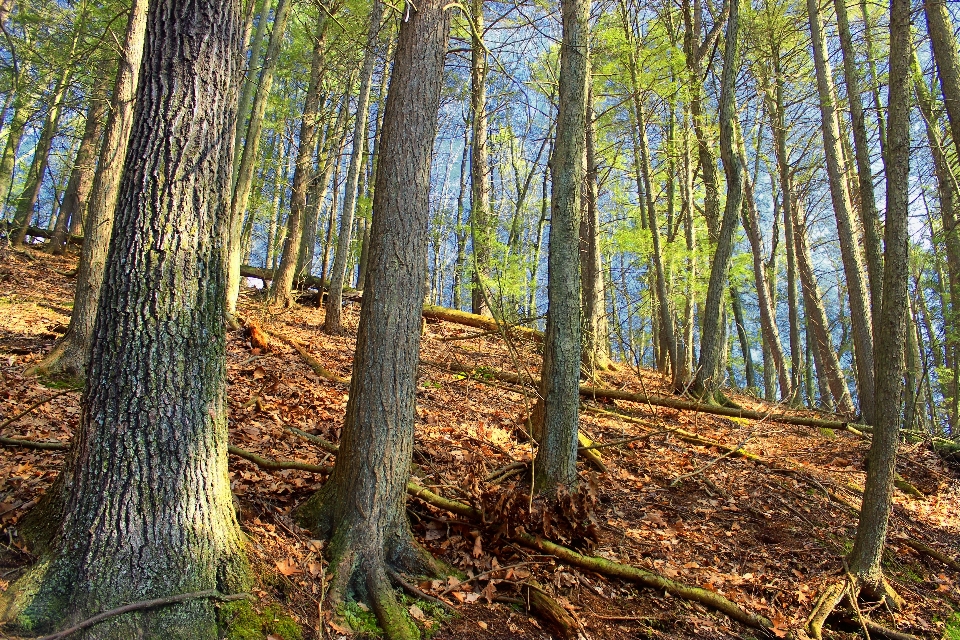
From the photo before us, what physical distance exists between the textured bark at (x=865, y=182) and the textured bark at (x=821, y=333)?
3864 millimetres

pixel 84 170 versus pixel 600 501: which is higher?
pixel 84 170

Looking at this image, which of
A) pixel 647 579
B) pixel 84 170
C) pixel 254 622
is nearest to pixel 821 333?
pixel 647 579

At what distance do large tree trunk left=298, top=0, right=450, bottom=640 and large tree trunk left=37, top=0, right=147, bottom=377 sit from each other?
3.67 metres

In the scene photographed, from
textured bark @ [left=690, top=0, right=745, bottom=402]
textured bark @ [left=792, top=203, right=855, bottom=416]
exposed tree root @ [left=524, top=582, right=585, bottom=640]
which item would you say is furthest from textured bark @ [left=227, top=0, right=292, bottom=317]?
textured bark @ [left=792, top=203, right=855, bottom=416]

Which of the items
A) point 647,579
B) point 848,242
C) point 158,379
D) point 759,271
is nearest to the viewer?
point 158,379

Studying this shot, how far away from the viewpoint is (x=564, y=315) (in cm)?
485

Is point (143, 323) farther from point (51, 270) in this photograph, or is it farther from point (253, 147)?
point (51, 270)

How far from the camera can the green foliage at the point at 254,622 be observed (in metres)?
2.76

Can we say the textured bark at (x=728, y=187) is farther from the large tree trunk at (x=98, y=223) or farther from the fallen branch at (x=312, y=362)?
the large tree trunk at (x=98, y=223)

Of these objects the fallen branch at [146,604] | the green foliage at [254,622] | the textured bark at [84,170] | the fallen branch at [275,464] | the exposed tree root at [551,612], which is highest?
the textured bark at [84,170]

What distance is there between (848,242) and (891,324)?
5.47m

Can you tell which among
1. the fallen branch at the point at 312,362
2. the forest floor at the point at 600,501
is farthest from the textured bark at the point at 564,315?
the fallen branch at the point at 312,362

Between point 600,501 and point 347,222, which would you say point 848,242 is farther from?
point 347,222

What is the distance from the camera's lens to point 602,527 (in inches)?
198
